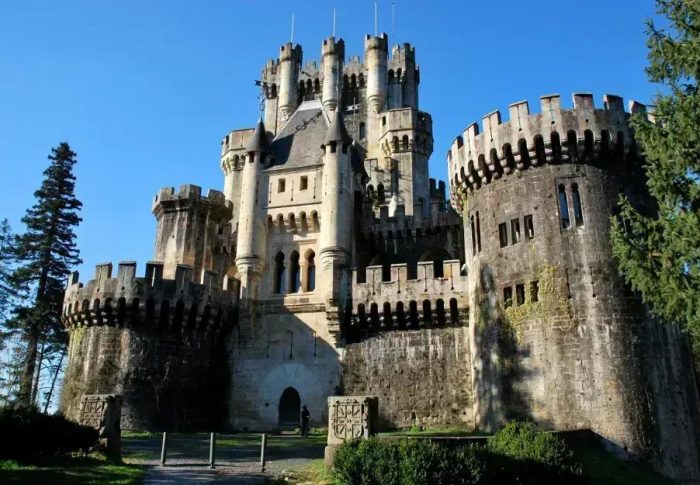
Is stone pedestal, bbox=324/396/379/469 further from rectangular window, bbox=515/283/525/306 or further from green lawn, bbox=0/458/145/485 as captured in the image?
rectangular window, bbox=515/283/525/306

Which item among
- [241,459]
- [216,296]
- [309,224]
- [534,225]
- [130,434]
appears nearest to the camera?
[241,459]

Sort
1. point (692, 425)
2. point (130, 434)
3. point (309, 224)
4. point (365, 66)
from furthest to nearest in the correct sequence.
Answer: point (365, 66) → point (309, 224) → point (130, 434) → point (692, 425)

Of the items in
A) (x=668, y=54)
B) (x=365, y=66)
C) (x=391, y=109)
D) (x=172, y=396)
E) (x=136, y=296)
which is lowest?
(x=172, y=396)

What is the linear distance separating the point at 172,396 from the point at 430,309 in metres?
13.2

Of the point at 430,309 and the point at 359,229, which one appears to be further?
the point at 359,229

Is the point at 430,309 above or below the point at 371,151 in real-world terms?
below

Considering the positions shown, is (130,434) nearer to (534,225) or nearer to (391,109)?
(534,225)

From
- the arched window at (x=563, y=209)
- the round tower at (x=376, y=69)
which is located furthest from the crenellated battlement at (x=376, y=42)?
the arched window at (x=563, y=209)

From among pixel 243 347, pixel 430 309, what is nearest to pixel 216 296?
pixel 243 347

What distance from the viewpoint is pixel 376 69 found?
199 feet

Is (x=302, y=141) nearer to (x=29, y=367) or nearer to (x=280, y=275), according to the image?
(x=280, y=275)

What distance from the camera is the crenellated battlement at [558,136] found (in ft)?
85.5

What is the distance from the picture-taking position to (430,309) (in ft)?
100

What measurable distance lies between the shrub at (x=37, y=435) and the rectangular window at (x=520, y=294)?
16154mm
